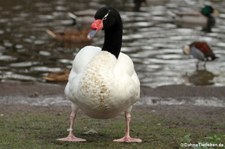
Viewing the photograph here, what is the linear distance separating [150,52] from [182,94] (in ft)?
16.7

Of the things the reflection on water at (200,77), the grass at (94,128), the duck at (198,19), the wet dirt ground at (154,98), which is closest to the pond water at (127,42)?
the reflection on water at (200,77)

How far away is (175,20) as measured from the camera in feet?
82.6

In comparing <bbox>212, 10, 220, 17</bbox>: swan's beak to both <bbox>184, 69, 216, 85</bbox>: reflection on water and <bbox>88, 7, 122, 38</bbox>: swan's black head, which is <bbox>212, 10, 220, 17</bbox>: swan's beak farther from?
<bbox>88, 7, 122, 38</bbox>: swan's black head

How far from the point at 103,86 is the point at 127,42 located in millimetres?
13242

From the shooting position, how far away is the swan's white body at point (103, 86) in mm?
7699

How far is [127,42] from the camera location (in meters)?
20.9

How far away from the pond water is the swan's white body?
7.54 m

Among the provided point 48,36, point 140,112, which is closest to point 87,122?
point 140,112

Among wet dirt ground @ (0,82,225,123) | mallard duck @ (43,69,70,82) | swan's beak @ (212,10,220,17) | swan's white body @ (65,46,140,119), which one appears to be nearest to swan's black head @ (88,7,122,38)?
swan's white body @ (65,46,140,119)

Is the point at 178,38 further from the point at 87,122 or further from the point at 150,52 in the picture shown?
the point at 87,122

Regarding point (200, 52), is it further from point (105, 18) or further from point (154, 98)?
point (105, 18)

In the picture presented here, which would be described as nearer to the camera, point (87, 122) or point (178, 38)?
point (87, 122)

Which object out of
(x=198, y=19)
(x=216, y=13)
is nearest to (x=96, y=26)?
(x=198, y=19)

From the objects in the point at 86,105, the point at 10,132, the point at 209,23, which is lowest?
the point at 209,23
